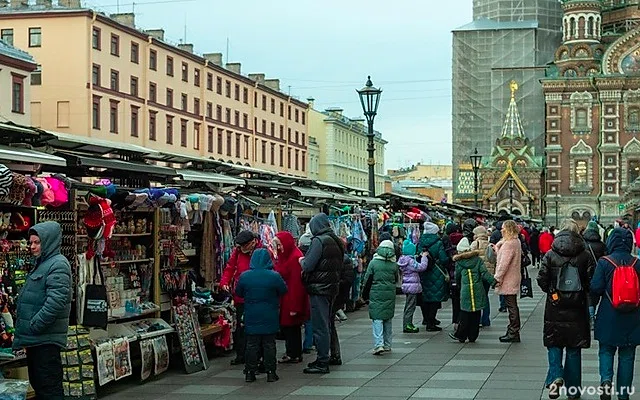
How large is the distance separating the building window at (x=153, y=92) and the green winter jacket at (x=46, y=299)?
4750cm

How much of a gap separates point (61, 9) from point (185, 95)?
12038 mm

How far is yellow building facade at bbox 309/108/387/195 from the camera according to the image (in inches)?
3696

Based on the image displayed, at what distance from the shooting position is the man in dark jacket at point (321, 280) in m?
13.3

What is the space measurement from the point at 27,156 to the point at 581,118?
279ft

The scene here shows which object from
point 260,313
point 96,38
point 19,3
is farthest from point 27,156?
point 19,3

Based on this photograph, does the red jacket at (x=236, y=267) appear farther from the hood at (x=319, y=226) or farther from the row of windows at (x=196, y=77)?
the row of windows at (x=196, y=77)

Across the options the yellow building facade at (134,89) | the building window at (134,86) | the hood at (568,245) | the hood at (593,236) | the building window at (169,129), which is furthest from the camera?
the building window at (169,129)

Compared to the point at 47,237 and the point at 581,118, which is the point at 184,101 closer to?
the point at 581,118

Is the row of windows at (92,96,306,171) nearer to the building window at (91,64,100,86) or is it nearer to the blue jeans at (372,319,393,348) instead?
the building window at (91,64,100,86)

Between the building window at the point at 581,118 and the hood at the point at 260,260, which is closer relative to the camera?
the hood at the point at 260,260

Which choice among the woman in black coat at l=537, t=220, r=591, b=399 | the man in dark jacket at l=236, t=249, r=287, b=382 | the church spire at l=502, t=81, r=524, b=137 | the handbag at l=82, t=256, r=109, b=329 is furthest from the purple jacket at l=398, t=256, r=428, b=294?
the church spire at l=502, t=81, r=524, b=137

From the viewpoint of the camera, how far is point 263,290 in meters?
12.6

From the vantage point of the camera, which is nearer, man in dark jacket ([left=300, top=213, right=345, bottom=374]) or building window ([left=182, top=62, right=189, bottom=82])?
man in dark jacket ([left=300, top=213, right=345, bottom=374])

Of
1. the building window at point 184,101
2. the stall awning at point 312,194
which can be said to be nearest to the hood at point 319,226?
the stall awning at point 312,194
